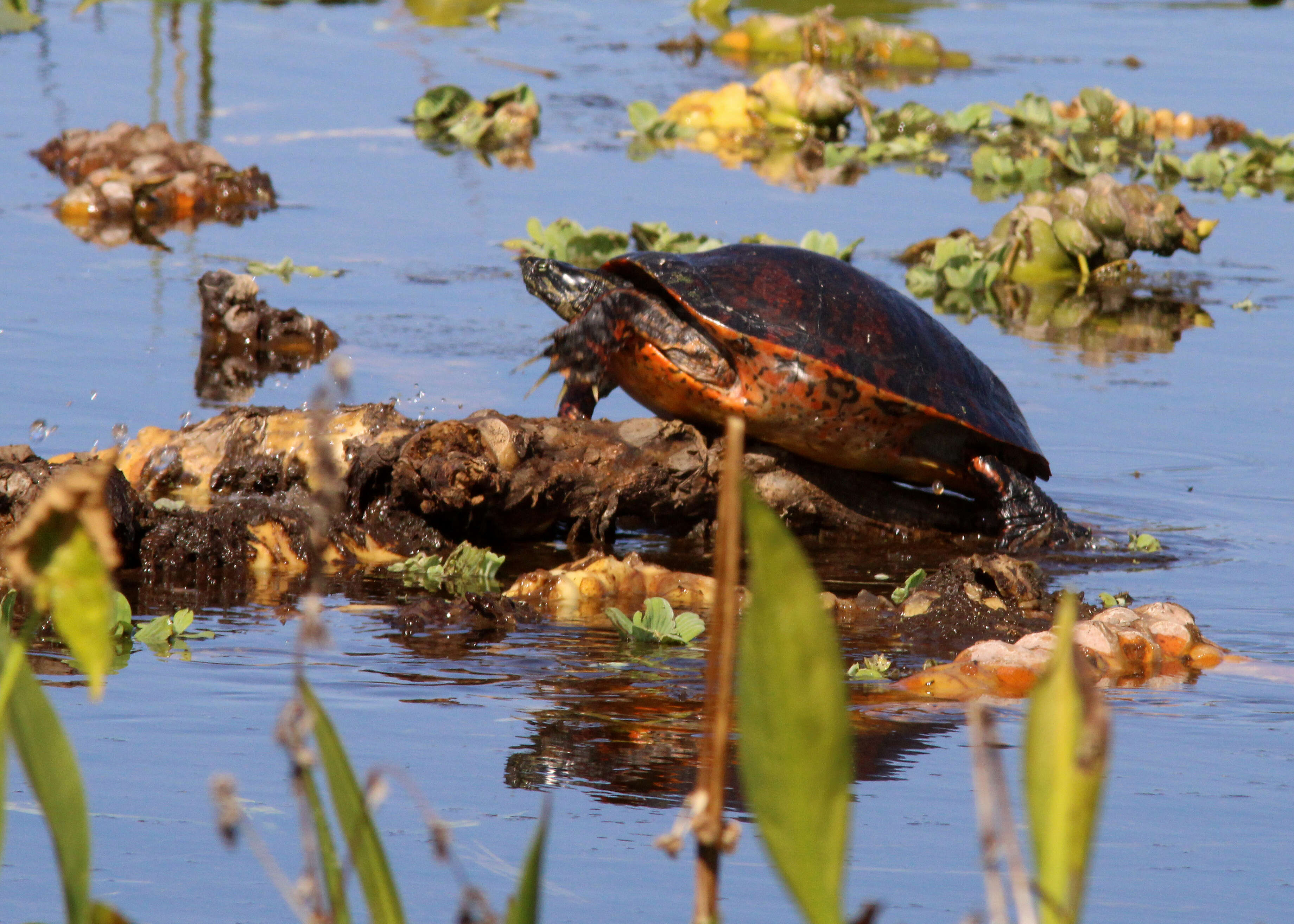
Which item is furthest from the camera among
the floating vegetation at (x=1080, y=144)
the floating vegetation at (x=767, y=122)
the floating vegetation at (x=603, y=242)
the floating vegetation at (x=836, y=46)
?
the floating vegetation at (x=836, y=46)

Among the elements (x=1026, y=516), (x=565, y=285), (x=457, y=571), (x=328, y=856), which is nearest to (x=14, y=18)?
(x=565, y=285)

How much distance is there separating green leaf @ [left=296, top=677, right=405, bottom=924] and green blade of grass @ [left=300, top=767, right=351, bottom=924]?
0.05ft

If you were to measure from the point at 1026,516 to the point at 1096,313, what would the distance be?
12.6 ft

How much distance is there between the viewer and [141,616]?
13.2 feet

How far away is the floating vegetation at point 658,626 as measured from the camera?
396 centimetres

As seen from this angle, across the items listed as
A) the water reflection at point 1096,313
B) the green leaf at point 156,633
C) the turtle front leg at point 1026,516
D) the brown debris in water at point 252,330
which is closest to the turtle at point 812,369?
the turtle front leg at point 1026,516

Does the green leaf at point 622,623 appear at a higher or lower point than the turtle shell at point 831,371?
lower

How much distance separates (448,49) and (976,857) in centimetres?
1735

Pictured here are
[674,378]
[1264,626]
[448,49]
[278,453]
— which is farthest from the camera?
[448,49]

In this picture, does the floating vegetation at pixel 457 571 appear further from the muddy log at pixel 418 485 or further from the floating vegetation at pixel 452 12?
the floating vegetation at pixel 452 12

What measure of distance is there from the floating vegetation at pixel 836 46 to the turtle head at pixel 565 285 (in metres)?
13.6

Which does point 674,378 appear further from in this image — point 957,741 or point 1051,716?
point 1051,716

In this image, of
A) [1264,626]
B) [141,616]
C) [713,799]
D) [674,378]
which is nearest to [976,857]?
[713,799]

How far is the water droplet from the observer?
498 cm
